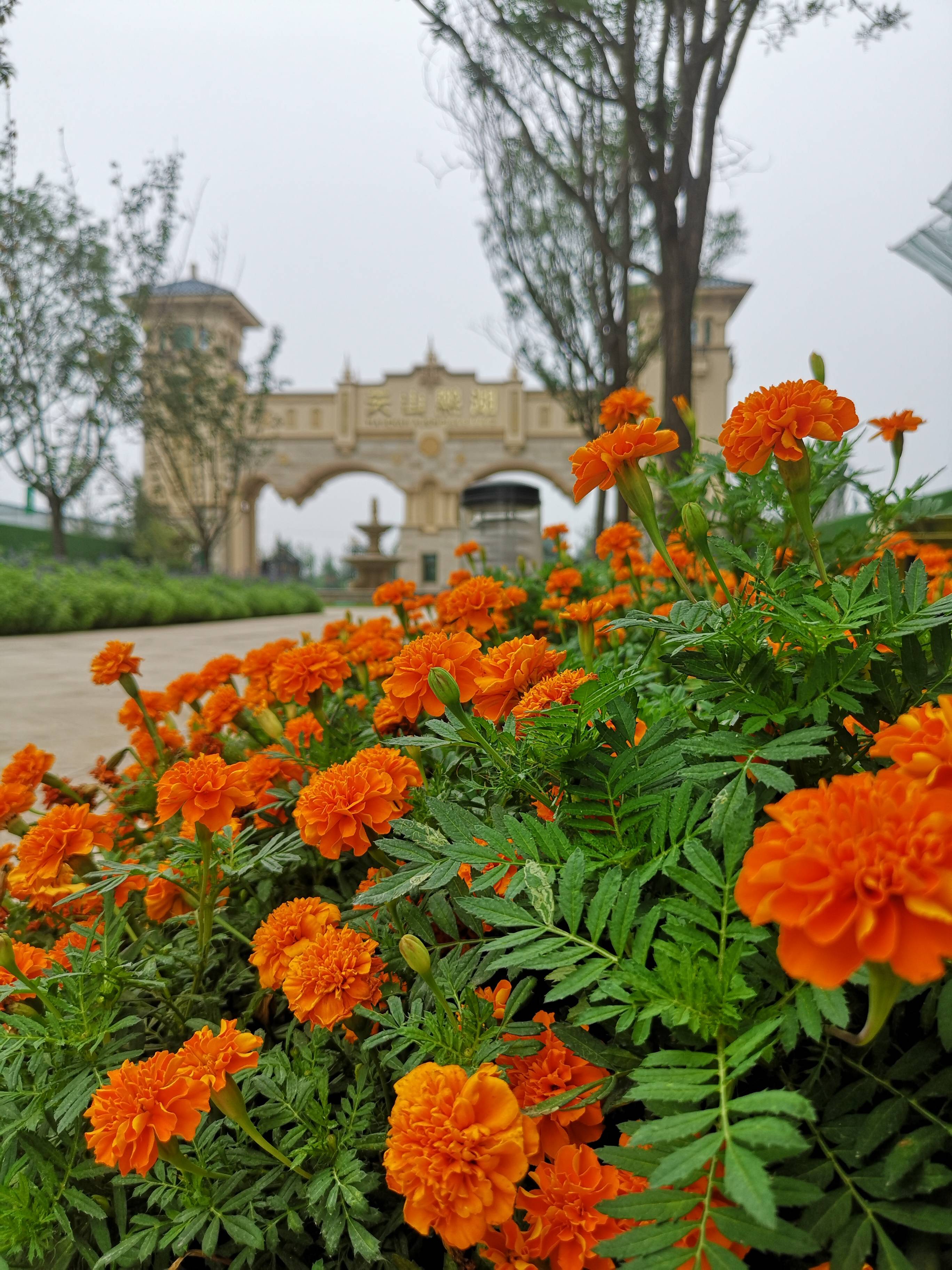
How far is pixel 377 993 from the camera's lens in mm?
706

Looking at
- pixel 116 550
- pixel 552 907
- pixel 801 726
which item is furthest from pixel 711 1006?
pixel 116 550

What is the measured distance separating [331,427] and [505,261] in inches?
707

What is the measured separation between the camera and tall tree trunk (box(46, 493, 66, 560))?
496 inches

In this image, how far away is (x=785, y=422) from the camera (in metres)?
0.67

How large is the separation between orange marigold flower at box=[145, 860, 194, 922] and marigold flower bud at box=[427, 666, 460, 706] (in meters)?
0.52

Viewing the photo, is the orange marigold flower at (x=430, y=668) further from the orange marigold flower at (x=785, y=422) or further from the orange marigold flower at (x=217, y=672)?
the orange marigold flower at (x=217, y=672)

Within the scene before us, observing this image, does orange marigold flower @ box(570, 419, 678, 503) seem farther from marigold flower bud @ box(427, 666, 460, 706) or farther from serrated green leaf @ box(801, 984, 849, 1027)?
serrated green leaf @ box(801, 984, 849, 1027)

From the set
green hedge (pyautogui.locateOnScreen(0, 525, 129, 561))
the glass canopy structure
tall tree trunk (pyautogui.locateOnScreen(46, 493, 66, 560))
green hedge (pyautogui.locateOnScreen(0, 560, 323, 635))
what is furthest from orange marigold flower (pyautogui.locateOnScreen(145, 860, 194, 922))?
green hedge (pyautogui.locateOnScreen(0, 525, 129, 561))

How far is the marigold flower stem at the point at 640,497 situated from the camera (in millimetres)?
774

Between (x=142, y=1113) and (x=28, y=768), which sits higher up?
(x=28, y=768)

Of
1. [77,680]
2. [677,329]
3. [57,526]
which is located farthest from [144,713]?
[57,526]

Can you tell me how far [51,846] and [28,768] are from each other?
12.2 inches

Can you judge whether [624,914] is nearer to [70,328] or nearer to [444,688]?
[444,688]

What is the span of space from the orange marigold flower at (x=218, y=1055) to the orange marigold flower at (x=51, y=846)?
0.41m
